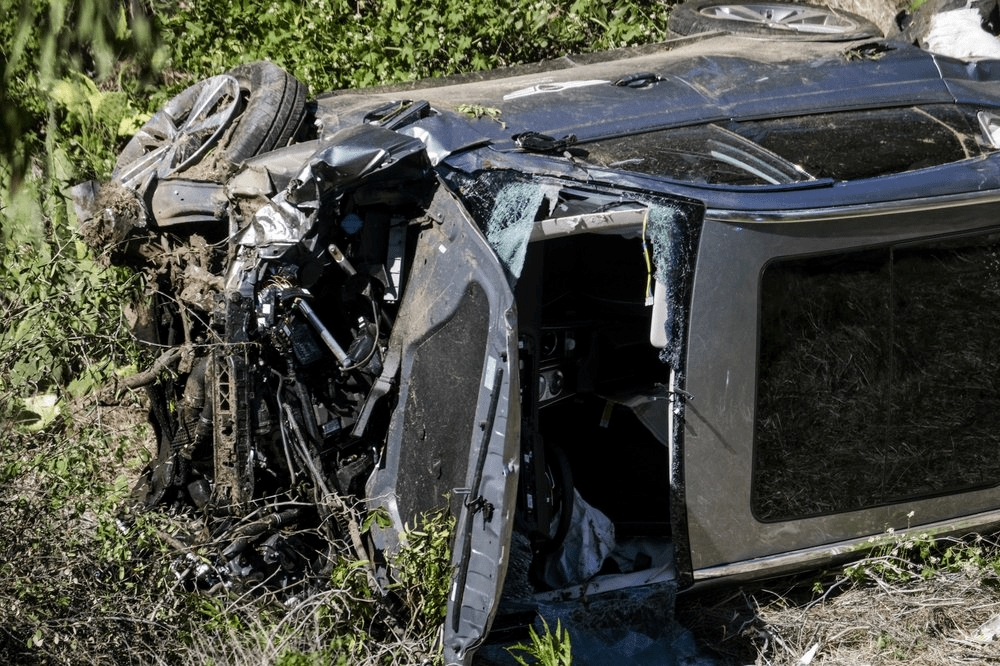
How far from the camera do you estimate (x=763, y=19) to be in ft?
18.1

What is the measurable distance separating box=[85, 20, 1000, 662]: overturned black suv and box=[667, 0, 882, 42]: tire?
79 cm

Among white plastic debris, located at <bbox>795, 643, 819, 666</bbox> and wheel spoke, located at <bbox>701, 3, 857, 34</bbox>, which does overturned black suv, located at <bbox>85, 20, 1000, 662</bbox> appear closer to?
white plastic debris, located at <bbox>795, 643, 819, 666</bbox>

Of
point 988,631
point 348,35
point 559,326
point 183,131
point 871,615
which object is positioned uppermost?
point 183,131

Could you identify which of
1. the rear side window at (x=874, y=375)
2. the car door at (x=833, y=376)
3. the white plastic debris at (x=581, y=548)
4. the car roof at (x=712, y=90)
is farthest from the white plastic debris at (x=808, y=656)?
the car roof at (x=712, y=90)

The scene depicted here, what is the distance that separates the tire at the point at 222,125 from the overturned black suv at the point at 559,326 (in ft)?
0.06

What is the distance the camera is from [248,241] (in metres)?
3.72

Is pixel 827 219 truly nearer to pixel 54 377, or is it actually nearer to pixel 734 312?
pixel 734 312

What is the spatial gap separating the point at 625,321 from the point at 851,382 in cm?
124

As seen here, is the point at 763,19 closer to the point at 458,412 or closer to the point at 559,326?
the point at 559,326

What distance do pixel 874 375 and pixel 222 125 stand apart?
2.67 meters

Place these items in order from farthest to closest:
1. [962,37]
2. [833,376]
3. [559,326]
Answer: [962,37] → [559,326] → [833,376]

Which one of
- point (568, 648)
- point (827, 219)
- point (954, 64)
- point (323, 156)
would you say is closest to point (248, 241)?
point (323, 156)

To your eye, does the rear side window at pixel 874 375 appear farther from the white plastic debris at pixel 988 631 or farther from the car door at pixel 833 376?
the white plastic debris at pixel 988 631

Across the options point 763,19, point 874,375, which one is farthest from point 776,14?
point 874,375
